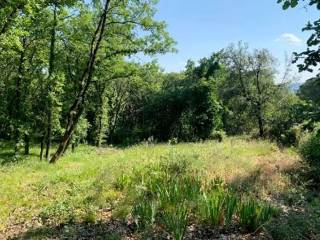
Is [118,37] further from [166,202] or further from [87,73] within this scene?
[166,202]

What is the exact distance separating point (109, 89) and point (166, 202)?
1722 inches

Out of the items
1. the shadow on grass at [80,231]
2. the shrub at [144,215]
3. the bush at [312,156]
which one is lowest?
the shadow on grass at [80,231]

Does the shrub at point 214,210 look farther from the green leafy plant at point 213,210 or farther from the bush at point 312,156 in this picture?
the bush at point 312,156

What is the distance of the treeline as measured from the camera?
18500mm

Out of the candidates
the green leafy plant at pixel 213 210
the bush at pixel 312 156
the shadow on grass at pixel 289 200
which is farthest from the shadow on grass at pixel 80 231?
the bush at pixel 312 156

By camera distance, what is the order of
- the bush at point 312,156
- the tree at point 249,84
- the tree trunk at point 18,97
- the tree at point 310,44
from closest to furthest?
the tree at point 310,44 → the bush at point 312,156 → the tree trunk at point 18,97 → the tree at point 249,84

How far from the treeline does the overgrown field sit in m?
1.93

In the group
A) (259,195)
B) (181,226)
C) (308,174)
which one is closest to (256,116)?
(308,174)

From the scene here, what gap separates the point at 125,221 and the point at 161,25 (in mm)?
13725

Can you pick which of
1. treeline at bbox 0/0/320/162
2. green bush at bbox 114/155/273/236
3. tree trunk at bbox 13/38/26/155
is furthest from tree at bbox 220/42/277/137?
green bush at bbox 114/155/273/236

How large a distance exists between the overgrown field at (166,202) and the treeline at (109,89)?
1929 mm

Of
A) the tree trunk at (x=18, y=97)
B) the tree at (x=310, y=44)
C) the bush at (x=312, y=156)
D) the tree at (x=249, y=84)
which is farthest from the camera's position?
the tree at (x=249, y=84)

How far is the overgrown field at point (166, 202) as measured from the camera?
731cm

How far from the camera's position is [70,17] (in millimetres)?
22031
